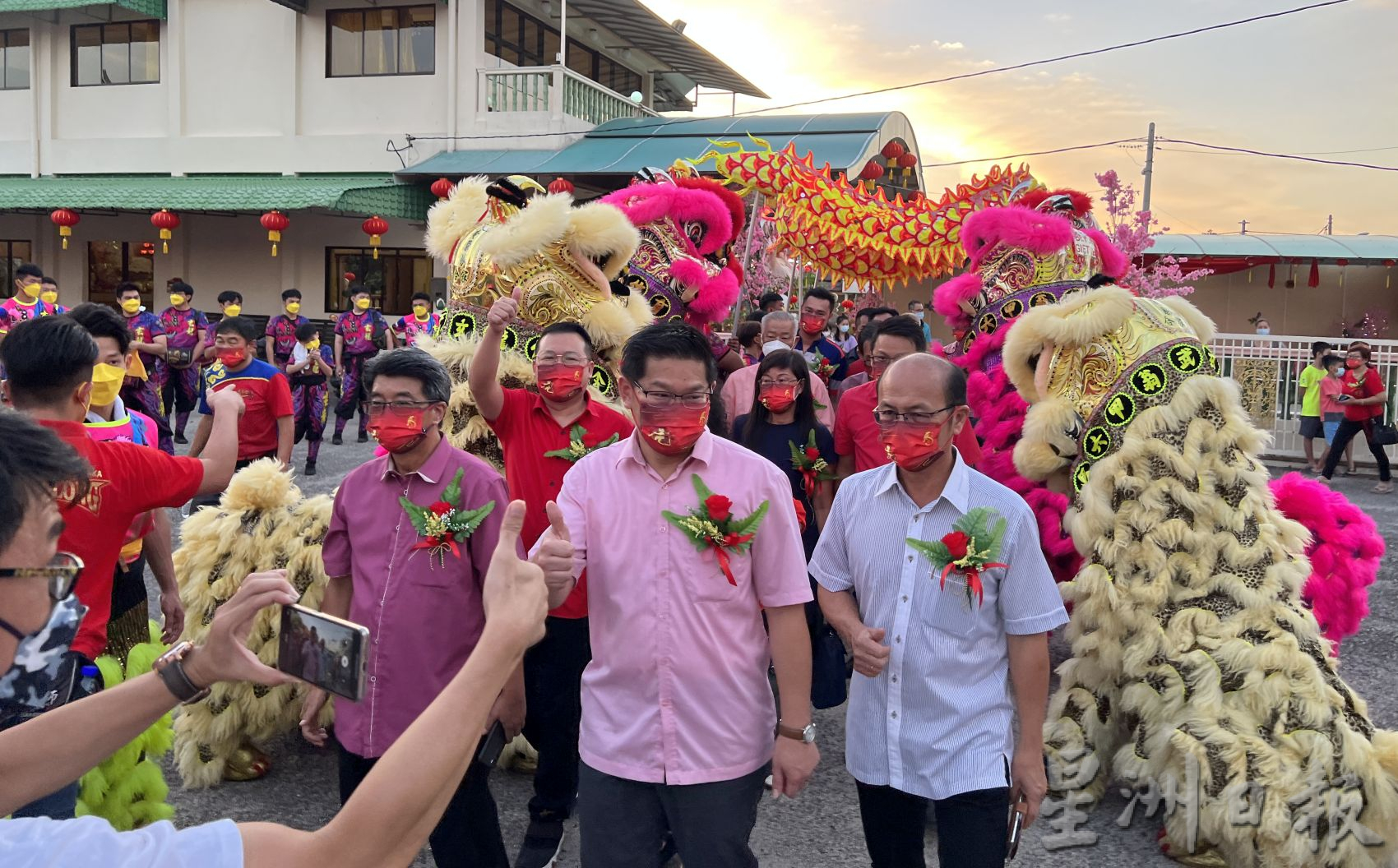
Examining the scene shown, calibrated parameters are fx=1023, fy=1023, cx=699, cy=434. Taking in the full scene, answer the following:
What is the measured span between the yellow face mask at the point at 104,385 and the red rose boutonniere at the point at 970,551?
3.26 m

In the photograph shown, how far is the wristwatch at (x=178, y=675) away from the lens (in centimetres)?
159

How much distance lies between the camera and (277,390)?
5.59 m

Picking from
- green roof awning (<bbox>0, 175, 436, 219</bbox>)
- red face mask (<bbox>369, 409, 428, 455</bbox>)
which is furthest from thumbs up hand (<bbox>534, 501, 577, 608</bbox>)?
green roof awning (<bbox>0, 175, 436, 219</bbox>)

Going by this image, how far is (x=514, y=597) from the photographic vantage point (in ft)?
4.66

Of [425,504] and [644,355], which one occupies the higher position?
[644,355]

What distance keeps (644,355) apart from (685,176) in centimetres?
391

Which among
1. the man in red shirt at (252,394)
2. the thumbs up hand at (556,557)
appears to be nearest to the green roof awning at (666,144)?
the man in red shirt at (252,394)

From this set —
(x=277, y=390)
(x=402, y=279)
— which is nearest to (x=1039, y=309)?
(x=277, y=390)

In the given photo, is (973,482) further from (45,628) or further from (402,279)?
(402,279)

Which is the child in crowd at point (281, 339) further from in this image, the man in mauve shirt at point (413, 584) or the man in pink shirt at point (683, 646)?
the man in pink shirt at point (683, 646)

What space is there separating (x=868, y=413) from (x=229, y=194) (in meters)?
15.0

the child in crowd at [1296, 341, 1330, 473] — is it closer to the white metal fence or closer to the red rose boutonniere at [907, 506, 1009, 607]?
the white metal fence

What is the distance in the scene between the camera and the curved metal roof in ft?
65.5

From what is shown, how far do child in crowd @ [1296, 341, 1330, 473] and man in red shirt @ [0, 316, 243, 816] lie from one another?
11.8 metres
